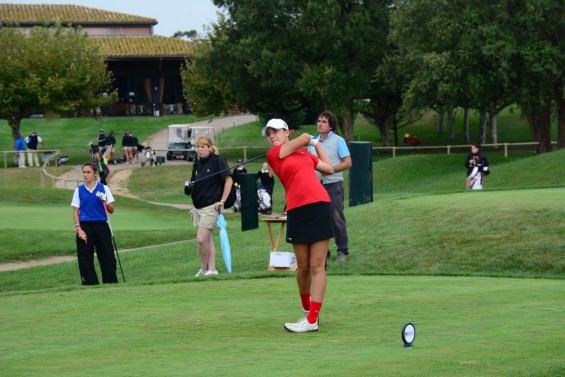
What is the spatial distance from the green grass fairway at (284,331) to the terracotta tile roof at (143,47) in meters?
77.5

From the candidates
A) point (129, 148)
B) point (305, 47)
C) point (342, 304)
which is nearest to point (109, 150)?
point (129, 148)

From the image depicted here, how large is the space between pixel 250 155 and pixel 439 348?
59521 mm

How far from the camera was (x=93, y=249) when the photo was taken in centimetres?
1755

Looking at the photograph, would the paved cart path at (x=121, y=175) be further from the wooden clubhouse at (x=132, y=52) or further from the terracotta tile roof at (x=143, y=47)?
the terracotta tile roof at (x=143, y=47)

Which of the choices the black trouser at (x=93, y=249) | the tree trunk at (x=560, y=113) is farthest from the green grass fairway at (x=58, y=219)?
the tree trunk at (x=560, y=113)

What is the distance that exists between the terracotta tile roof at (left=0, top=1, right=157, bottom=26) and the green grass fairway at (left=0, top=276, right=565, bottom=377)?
89157 millimetres

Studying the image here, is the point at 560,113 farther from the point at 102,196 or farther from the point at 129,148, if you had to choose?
the point at 102,196

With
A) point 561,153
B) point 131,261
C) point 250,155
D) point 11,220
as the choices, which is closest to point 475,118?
point 250,155

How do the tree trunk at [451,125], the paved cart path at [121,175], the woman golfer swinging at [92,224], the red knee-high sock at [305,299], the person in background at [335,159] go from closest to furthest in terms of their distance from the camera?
the red knee-high sock at [305,299] < the person in background at [335,159] < the woman golfer swinging at [92,224] < the paved cart path at [121,175] < the tree trunk at [451,125]

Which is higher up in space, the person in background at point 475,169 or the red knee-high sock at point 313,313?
the red knee-high sock at point 313,313

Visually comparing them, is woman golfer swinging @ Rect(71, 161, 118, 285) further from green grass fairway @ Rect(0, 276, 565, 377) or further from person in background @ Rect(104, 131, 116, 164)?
person in background @ Rect(104, 131, 116, 164)

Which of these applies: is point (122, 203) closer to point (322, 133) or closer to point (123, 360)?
point (322, 133)

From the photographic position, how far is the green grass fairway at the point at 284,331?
28.3 feet

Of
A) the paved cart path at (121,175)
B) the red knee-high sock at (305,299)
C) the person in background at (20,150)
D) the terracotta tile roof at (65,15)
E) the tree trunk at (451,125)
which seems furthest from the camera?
the terracotta tile roof at (65,15)
